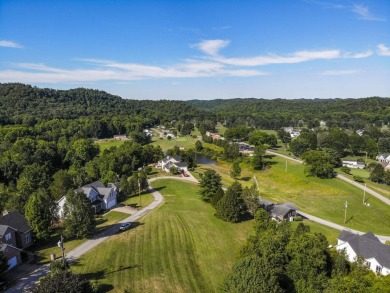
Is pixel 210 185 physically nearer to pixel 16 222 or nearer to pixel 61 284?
pixel 16 222

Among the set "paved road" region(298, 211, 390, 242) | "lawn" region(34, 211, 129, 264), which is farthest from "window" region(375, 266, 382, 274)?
"lawn" region(34, 211, 129, 264)

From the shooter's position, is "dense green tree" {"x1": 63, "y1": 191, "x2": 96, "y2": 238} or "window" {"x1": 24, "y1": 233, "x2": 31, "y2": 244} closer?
"window" {"x1": 24, "y1": 233, "x2": 31, "y2": 244}

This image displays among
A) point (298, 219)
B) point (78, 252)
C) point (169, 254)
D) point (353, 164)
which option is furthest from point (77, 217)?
point (353, 164)

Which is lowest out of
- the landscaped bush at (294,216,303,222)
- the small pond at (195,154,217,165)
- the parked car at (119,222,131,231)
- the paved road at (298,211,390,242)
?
the paved road at (298,211,390,242)

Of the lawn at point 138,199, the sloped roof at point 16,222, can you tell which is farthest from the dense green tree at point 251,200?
the sloped roof at point 16,222

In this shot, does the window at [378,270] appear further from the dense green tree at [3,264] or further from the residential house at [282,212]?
the dense green tree at [3,264]

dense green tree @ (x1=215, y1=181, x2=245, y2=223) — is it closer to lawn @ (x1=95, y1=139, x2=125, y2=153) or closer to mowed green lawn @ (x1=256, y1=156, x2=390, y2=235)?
mowed green lawn @ (x1=256, y1=156, x2=390, y2=235)

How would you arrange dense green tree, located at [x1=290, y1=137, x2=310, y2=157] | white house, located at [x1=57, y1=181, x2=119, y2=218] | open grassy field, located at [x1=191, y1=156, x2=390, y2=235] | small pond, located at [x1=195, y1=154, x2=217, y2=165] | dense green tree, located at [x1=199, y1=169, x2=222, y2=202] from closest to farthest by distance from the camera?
white house, located at [x1=57, y1=181, x2=119, y2=218] < open grassy field, located at [x1=191, y1=156, x2=390, y2=235] < dense green tree, located at [x1=199, y1=169, x2=222, y2=202] < small pond, located at [x1=195, y1=154, x2=217, y2=165] < dense green tree, located at [x1=290, y1=137, x2=310, y2=157]
